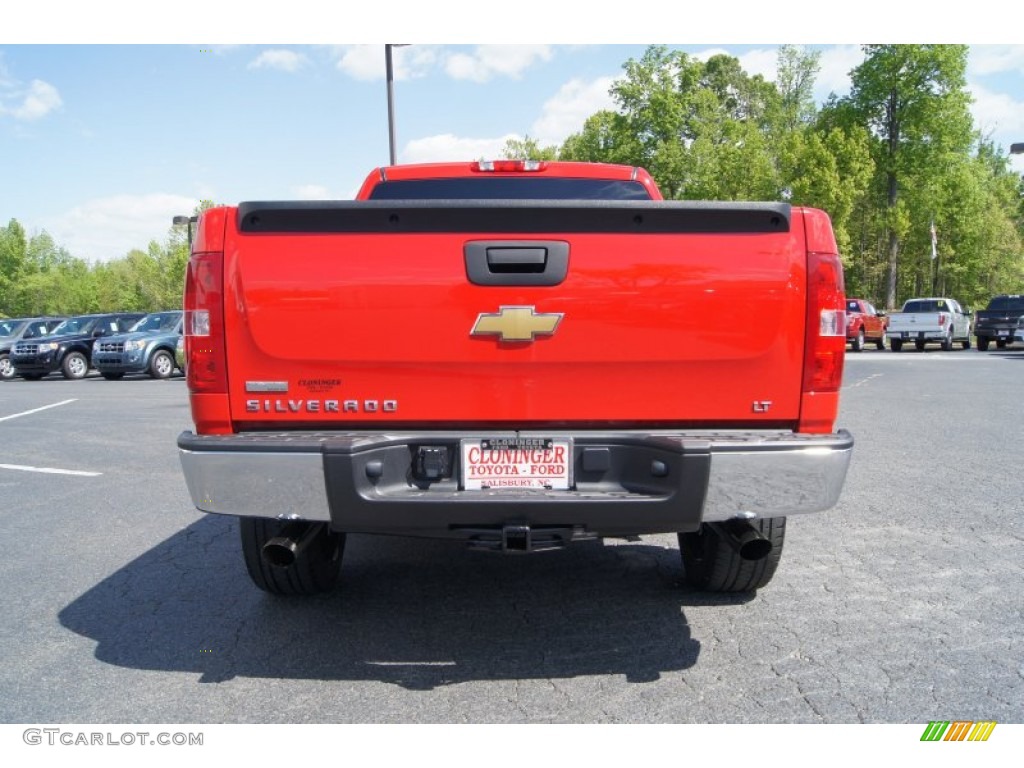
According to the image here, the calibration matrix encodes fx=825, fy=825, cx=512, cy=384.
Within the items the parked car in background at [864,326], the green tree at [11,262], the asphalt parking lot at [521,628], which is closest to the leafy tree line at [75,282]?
the green tree at [11,262]

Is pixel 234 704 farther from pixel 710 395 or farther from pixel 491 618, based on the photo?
pixel 710 395

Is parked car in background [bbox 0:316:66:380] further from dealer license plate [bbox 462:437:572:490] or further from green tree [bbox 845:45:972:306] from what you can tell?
green tree [bbox 845:45:972:306]

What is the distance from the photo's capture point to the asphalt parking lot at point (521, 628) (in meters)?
2.99

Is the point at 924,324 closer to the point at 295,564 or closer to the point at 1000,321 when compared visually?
the point at 1000,321

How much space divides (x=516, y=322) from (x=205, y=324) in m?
1.14

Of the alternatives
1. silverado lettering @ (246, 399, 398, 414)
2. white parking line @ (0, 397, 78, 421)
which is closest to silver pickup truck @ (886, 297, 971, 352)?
white parking line @ (0, 397, 78, 421)

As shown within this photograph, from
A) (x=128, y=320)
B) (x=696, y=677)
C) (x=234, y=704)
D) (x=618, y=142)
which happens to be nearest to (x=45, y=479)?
(x=234, y=704)

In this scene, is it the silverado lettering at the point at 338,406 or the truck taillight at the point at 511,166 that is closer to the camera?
the silverado lettering at the point at 338,406

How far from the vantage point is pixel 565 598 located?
409 cm

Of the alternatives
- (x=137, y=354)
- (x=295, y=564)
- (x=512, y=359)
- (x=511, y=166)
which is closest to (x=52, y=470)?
(x=295, y=564)

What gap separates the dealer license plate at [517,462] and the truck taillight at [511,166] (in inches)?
81.7

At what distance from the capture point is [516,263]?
2.97 meters

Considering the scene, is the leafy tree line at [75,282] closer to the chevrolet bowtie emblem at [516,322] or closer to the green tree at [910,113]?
the green tree at [910,113]
